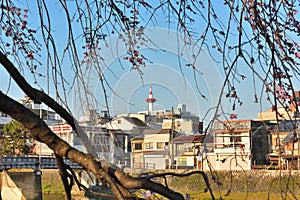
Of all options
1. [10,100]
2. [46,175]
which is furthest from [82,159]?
[46,175]

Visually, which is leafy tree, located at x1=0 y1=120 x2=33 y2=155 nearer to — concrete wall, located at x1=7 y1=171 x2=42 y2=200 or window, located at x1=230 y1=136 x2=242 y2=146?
window, located at x1=230 y1=136 x2=242 y2=146

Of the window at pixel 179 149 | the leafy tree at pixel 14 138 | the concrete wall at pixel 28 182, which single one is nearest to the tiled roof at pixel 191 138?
the window at pixel 179 149

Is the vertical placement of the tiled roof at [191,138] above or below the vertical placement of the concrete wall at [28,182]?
above

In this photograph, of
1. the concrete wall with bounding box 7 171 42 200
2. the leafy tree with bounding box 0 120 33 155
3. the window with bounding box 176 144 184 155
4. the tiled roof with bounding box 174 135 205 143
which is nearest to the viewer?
the tiled roof with bounding box 174 135 205 143

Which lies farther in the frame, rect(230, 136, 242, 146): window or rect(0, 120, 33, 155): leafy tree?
rect(0, 120, 33, 155): leafy tree

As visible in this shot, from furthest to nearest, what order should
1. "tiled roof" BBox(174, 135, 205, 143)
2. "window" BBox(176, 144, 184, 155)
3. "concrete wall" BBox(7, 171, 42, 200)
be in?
1. "concrete wall" BBox(7, 171, 42, 200)
2. "window" BBox(176, 144, 184, 155)
3. "tiled roof" BBox(174, 135, 205, 143)

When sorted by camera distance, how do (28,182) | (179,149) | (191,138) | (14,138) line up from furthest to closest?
(28,182) → (14,138) → (179,149) → (191,138)

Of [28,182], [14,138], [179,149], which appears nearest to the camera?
[179,149]

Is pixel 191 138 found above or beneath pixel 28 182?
above

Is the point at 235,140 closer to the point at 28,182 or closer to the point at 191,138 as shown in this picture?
the point at 191,138

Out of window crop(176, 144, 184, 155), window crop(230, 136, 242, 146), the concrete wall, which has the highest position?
window crop(230, 136, 242, 146)

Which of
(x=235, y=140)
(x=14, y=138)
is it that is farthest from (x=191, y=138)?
(x=14, y=138)

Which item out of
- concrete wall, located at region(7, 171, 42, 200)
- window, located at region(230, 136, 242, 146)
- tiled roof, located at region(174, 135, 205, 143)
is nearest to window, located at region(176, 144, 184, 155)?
tiled roof, located at region(174, 135, 205, 143)

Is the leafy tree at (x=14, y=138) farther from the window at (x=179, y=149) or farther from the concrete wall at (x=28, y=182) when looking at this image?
the concrete wall at (x=28, y=182)
